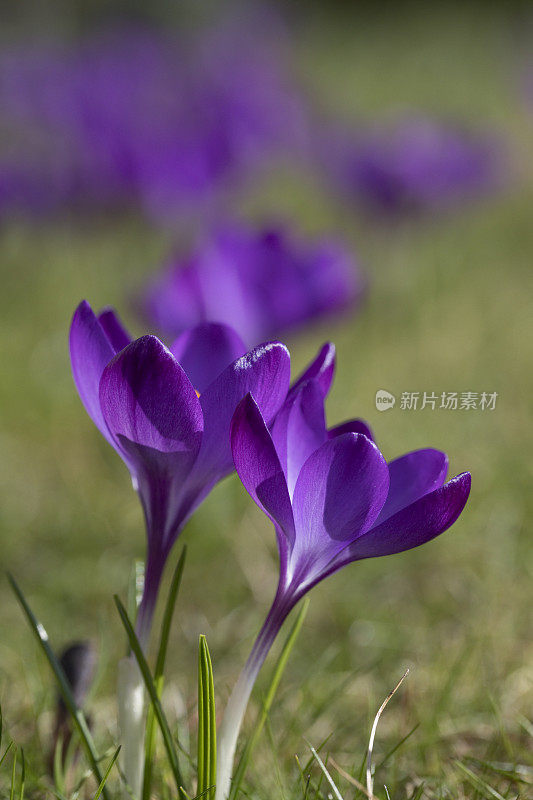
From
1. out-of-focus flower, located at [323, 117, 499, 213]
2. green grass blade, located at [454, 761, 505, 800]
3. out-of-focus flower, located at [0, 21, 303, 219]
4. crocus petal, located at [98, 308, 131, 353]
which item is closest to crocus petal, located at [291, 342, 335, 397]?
crocus petal, located at [98, 308, 131, 353]

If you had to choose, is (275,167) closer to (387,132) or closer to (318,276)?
(387,132)

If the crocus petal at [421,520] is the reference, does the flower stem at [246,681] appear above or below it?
below

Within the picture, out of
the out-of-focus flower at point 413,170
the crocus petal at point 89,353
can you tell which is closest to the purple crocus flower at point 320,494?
the crocus petal at point 89,353

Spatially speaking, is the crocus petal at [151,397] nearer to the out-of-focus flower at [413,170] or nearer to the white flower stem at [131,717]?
the white flower stem at [131,717]

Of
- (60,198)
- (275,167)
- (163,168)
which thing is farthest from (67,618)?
(275,167)

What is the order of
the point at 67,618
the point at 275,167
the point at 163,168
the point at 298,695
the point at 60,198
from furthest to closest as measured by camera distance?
1. the point at 275,167
2. the point at 60,198
3. the point at 163,168
4. the point at 67,618
5. the point at 298,695

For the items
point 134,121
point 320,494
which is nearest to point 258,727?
point 320,494
